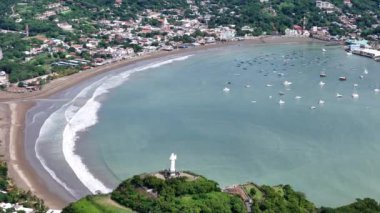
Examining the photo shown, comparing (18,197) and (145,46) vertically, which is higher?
(18,197)

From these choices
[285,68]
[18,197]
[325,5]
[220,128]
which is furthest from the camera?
[325,5]

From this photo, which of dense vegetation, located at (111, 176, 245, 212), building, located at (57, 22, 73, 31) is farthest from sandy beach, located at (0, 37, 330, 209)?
building, located at (57, 22, 73, 31)

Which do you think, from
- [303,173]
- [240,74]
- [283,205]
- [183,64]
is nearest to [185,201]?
[283,205]

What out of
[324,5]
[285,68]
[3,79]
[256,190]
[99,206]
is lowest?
[285,68]

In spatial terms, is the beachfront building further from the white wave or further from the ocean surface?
the white wave

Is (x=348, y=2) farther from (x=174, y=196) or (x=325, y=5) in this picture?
(x=174, y=196)

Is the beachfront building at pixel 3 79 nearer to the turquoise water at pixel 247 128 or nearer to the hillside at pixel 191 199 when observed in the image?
the turquoise water at pixel 247 128

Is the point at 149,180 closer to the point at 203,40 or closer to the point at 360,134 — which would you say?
the point at 360,134

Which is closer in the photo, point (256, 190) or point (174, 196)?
point (174, 196)

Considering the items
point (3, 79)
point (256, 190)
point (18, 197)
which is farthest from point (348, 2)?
point (18, 197)
